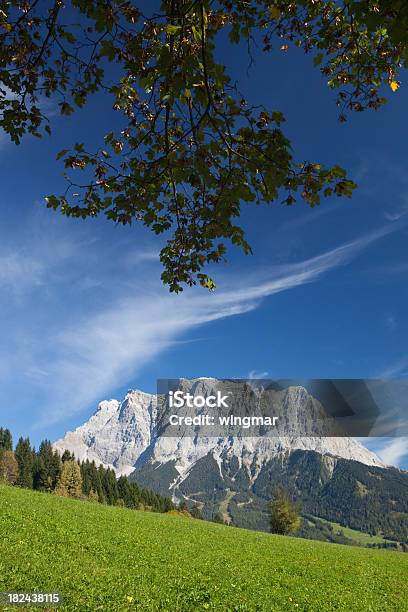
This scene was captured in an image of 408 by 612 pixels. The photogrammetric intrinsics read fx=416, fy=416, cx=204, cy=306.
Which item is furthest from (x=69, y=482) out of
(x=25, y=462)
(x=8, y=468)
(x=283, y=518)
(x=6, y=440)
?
(x=6, y=440)

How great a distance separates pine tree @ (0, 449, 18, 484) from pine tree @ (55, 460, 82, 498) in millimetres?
14244

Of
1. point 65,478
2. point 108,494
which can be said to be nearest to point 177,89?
point 65,478

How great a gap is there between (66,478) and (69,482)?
1.26 m

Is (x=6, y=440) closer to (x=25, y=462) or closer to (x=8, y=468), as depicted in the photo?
(x=25, y=462)

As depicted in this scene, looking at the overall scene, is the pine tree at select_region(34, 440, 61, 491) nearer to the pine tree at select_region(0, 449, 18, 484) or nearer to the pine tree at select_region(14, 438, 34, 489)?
the pine tree at select_region(14, 438, 34, 489)

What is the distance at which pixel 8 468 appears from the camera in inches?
4341

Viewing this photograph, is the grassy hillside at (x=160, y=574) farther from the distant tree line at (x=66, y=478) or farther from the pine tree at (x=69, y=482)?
the distant tree line at (x=66, y=478)

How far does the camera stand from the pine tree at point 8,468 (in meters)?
108

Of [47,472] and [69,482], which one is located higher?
[47,472]

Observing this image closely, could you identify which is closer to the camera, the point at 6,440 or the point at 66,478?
the point at 66,478

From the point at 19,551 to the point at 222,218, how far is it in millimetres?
13806

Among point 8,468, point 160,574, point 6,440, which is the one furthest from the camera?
point 6,440

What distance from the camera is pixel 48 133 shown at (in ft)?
21.7

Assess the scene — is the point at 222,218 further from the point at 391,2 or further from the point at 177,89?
the point at 391,2
